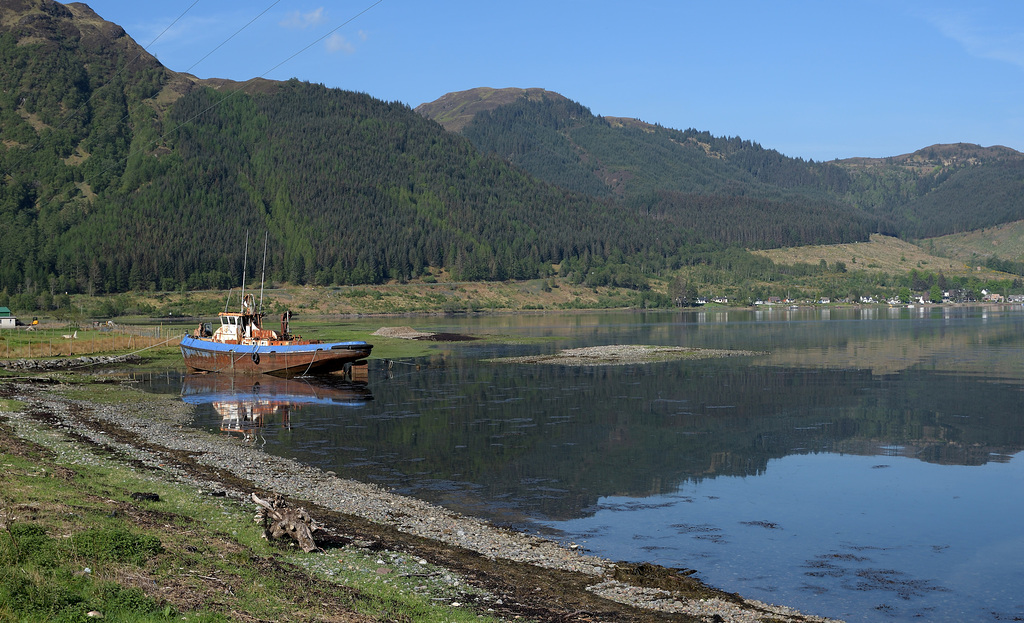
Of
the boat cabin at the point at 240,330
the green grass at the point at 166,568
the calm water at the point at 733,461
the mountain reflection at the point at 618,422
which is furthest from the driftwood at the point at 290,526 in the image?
the boat cabin at the point at 240,330

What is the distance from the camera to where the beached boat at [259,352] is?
222 feet

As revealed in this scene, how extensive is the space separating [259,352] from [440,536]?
50248 millimetres

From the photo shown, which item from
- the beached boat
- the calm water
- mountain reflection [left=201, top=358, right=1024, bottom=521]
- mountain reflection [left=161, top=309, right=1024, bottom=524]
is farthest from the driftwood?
the beached boat

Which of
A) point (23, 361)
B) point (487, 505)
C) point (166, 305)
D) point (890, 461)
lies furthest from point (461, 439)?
point (166, 305)

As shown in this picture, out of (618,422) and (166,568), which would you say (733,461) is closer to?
(618,422)

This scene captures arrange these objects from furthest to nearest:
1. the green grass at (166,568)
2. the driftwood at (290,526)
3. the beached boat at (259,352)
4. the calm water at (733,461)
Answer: the beached boat at (259,352)
the calm water at (733,461)
the driftwood at (290,526)
the green grass at (166,568)

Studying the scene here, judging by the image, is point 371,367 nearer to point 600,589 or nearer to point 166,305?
point 600,589

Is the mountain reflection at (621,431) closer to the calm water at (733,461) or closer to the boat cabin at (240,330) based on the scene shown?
the calm water at (733,461)

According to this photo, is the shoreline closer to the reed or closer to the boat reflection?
the boat reflection

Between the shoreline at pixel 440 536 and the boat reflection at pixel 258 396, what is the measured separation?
6.53 m

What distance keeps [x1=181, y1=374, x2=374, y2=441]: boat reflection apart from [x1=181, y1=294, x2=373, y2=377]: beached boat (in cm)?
103

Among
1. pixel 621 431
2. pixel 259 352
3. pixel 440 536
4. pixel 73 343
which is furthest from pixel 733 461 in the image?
pixel 73 343

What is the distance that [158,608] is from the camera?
43.0ft

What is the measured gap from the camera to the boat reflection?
46062 mm
